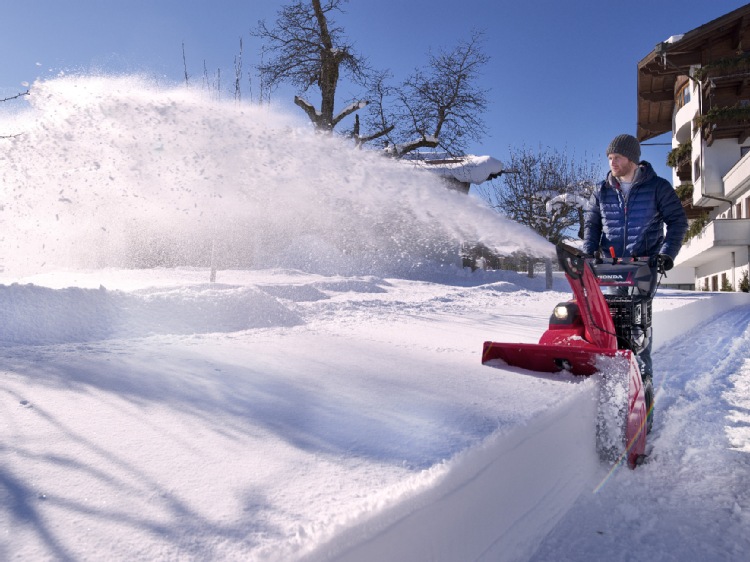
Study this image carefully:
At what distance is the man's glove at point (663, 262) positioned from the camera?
9.66ft

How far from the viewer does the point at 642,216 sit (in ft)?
10.4

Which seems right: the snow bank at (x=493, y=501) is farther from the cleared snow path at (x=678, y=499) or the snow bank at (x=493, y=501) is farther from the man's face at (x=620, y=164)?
the man's face at (x=620, y=164)

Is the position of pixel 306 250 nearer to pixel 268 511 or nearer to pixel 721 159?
pixel 268 511

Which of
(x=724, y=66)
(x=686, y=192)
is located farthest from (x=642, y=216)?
(x=686, y=192)

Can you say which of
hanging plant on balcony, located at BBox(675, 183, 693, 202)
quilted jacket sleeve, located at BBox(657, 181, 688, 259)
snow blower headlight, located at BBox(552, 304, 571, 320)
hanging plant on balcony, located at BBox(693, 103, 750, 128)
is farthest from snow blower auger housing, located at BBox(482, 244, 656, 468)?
hanging plant on balcony, located at BBox(675, 183, 693, 202)

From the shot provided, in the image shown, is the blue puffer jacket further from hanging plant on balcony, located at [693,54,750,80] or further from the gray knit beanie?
hanging plant on balcony, located at [693,54,750,80]

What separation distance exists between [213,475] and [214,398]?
0.98 meters

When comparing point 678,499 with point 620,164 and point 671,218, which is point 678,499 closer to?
point 671,218

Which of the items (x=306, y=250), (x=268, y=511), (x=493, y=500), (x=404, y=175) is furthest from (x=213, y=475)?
(x=306, y=250)

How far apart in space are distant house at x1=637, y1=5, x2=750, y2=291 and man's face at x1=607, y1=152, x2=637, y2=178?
25.3 meters

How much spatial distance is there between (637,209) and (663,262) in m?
0.41

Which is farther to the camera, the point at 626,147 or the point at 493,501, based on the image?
the point at 626,147

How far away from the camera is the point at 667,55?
26750 millimetres

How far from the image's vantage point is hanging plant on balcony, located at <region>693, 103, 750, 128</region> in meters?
25.0
